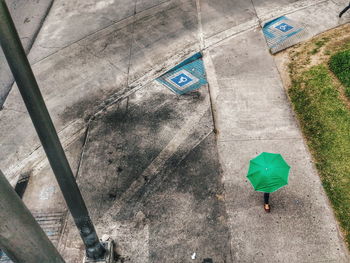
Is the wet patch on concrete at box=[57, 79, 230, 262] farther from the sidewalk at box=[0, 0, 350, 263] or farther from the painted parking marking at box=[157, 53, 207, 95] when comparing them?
the painted parking marking at box=[157, 53, 207, 95]

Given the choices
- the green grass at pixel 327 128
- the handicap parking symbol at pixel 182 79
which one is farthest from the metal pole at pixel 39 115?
the handicap parking symbol at pixel 182 79

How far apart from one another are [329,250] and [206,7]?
32.0ft

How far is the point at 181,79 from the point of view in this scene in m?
11.3

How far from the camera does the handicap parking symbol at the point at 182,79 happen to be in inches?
436

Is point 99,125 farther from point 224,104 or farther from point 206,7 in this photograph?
point 206,7

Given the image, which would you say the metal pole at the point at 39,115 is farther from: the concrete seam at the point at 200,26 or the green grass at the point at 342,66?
the concrete seam at the point at 200,26

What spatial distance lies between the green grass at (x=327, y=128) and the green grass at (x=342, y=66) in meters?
0.22

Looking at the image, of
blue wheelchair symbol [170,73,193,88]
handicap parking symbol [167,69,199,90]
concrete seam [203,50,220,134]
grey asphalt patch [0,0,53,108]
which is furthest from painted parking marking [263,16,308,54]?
grey asphalt patch [0,0,53,108]

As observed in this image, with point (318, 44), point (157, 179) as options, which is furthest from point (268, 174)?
point (318, 44)

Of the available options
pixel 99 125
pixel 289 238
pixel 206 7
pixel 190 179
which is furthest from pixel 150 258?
pixel 206 7

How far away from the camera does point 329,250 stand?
726 centimetres

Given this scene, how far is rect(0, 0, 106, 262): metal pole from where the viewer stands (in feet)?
12.4

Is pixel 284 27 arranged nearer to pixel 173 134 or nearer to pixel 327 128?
pixel 327 128

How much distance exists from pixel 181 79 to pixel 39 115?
7101 mm
